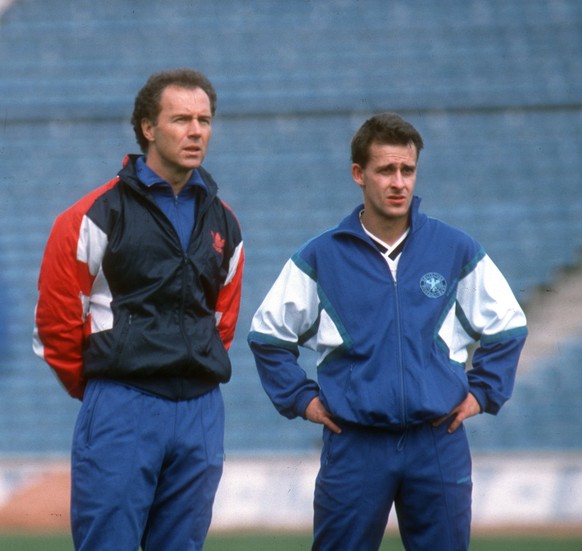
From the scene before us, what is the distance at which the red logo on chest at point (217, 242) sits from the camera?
124 inches

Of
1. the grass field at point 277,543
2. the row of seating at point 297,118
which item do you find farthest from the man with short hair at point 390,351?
the row of seating at point 297,118

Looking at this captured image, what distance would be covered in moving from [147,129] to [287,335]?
624 millimetres

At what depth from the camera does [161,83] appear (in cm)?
314

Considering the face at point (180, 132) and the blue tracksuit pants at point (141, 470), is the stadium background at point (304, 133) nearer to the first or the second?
the blue tracksuit pants at point (141, 470)

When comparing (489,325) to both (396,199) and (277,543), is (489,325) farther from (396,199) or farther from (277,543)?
(277,543)

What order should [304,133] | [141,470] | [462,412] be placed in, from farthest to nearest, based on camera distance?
[304,133], [462,412], [141,470]

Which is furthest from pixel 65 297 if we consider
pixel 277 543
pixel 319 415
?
pixel 277 543

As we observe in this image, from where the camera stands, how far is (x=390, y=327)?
3.06 metres

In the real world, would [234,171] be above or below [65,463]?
above

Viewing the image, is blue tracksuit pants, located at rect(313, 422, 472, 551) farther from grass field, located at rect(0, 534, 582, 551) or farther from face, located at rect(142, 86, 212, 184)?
grass field, located at rect(0, 534, 582, 551)

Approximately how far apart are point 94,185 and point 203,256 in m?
3.66

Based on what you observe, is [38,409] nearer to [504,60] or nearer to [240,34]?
[240,34]

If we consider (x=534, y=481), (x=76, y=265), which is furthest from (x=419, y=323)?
(x=534, y=481)

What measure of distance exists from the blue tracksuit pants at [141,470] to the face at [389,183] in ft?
2.07
